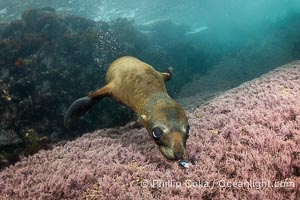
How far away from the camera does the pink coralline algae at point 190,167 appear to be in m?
4.08

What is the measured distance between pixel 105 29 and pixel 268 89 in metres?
11.0

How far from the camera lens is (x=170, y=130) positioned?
4066 millimetres

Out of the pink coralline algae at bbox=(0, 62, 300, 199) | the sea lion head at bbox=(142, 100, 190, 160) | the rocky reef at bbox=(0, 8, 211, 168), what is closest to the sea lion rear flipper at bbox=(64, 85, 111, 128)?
the pink coralline algae at bbox=(0, 62, 300, 199)

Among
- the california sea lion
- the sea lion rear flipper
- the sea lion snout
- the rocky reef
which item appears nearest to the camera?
the sea lion snout

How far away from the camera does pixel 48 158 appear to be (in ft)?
19.9

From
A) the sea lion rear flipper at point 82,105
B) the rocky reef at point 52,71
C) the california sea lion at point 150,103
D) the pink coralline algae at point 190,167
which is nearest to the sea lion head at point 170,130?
the california sea lion at point 150,103

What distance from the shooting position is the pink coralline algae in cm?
408

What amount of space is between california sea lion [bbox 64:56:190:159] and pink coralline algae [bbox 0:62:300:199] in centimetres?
74

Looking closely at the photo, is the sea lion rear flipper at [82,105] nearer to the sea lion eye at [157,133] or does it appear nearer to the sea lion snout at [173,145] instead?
the sea lion eye at [157,133]

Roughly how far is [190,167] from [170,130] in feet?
3.52

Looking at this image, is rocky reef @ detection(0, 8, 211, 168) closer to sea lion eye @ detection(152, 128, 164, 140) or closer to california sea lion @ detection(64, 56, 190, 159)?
california sea lion @ detection(64, 56, 190, 159)

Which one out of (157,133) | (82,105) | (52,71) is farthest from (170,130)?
(52,71)

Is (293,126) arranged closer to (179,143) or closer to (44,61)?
(179,143)

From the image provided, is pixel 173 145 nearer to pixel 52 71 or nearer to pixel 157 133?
pixel 157 133
